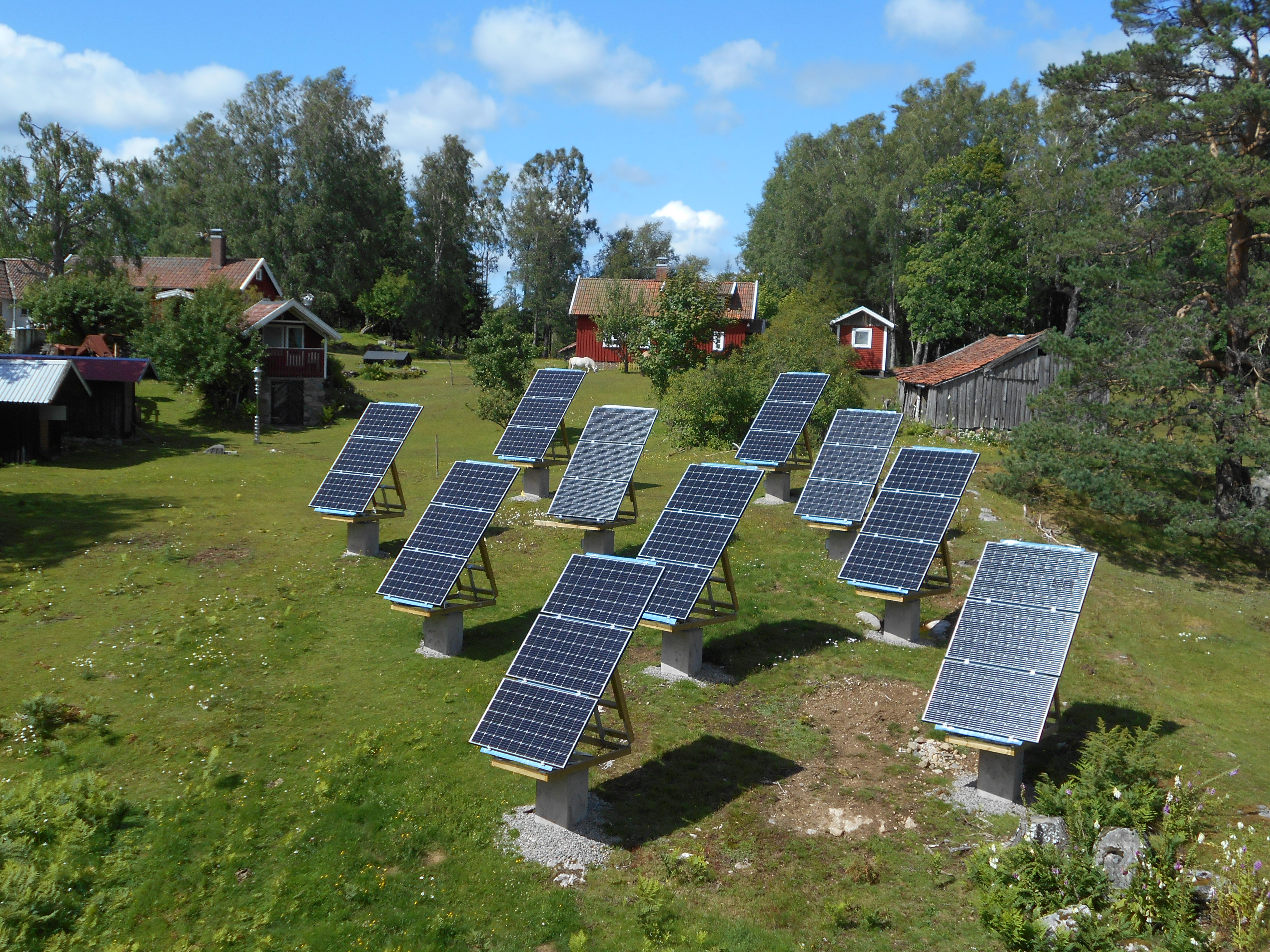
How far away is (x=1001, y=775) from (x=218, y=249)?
64323 millimetres

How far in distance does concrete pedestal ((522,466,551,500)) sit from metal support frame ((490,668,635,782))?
1620cm

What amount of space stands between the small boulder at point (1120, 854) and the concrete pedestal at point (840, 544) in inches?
503

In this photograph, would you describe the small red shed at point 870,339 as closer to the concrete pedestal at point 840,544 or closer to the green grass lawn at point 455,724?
the green grass lawn at point 455,724

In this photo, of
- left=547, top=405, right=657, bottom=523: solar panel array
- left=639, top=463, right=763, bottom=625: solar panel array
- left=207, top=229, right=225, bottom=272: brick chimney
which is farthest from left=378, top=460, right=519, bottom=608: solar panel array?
left=207, top=229, right=225, bottom=272: brick chimney

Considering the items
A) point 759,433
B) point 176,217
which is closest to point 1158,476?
point 759,433

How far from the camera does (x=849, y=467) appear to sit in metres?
25.7

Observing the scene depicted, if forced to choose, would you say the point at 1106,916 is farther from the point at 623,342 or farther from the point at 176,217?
the point at 176,217

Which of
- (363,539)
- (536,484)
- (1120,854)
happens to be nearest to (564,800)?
(1120,854)

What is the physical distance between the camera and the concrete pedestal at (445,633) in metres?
20.2

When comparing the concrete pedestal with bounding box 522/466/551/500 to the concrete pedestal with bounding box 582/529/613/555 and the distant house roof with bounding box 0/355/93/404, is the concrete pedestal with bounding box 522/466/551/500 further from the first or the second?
the distant house roof with bounding box 0/355/93/404

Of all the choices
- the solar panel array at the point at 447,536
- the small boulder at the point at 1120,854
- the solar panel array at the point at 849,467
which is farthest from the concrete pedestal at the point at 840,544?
the small boulder at the point at 1120,854

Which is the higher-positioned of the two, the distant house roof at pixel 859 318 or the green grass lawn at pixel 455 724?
the distant house roof at pixel 859 318

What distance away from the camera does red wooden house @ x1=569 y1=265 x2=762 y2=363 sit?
2773 inches

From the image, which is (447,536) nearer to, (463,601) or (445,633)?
(463,601)
